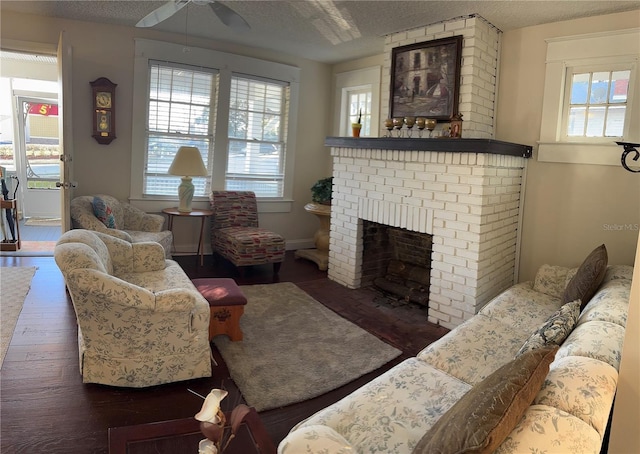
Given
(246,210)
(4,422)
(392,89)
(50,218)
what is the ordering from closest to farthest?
(4,422), (392,89), (246,210), (50,218)

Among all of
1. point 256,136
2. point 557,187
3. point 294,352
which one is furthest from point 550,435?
point 256,136

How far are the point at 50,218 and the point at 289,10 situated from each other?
19.1 feet

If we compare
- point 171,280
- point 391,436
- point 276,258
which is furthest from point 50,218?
point 391,436

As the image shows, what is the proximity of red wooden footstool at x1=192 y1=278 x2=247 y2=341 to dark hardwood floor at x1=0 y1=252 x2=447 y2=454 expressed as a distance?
179 millimetres

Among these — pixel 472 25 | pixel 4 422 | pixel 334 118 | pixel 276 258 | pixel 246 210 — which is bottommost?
pixel 4 422

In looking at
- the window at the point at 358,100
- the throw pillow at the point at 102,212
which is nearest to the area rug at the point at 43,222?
the throw pillow at the point at 102,212

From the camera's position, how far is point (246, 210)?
5562 mm

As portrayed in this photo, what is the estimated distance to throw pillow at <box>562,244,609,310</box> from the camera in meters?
2.75

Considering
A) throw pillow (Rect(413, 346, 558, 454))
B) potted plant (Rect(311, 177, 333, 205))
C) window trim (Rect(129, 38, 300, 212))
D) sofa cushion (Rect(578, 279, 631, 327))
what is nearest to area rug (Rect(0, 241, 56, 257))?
window trim (Rect(129, 38, 300, 212))

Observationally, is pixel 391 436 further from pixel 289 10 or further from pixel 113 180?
pixel 113 180

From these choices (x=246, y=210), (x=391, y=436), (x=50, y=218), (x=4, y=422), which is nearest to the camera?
(x=391, y=436)

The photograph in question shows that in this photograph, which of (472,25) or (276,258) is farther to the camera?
(276,258)

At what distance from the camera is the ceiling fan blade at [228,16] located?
3196 mm

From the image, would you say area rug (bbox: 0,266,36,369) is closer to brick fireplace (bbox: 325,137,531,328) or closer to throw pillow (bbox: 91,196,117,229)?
throw pillow (bbox: 91,196,117,229)
